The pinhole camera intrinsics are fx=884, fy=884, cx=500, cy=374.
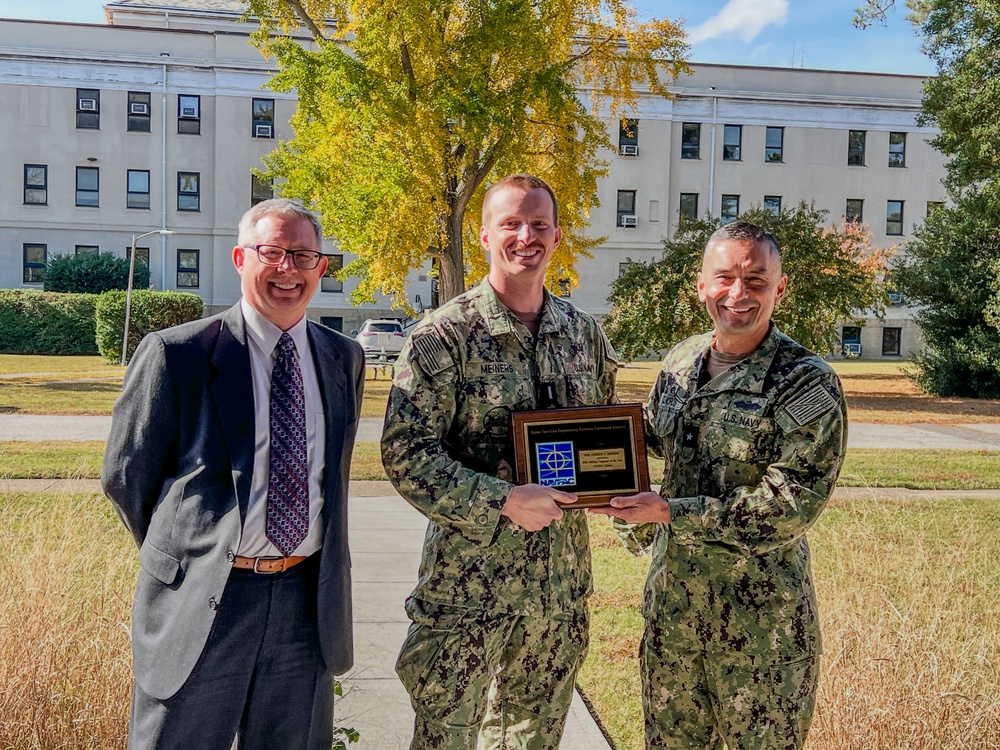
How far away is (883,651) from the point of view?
388cm

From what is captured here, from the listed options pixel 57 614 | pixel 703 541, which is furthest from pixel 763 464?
pixel 57 614

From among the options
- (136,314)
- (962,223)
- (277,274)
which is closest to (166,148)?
(136,314)

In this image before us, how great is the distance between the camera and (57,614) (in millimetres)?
3836

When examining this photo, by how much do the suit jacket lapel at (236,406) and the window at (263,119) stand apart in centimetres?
3974

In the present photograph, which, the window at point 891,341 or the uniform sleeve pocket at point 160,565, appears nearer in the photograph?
the uniform sleeve pocket at point 160,565

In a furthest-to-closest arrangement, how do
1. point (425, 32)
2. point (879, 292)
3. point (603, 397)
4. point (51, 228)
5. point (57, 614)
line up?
point (51, 228)
point (879, 292)
point (425, 32)
point (57, 614)
point (603, 397)

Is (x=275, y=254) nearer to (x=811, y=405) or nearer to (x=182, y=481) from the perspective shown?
(x=182, y=481)

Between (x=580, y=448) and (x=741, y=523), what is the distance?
59 cm

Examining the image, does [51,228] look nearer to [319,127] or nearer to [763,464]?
[319,127]

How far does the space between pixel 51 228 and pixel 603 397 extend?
4195 centimetres

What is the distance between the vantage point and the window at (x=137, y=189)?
39875mm

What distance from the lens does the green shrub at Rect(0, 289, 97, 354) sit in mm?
33000

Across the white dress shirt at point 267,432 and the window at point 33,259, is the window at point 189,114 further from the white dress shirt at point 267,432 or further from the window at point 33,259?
the white dress shirt at point 267,432

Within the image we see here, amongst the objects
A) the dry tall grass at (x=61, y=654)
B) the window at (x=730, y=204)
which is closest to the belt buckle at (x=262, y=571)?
the dry tall grass at (x=61, y=654)
